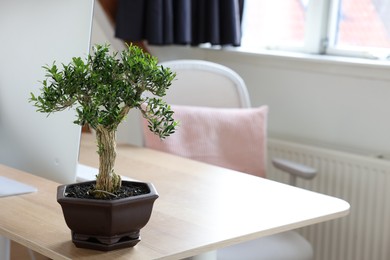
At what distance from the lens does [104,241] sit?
1699mm

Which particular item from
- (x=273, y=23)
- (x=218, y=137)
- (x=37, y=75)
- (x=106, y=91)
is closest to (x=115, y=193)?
(x=106, y=91)

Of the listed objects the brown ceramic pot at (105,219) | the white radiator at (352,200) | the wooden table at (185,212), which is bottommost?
the white radiator at (352,200)

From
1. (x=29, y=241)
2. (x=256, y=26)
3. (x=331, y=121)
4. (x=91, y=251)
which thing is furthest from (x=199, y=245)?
(x=256, y=26)

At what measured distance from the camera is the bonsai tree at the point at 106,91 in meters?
1.68

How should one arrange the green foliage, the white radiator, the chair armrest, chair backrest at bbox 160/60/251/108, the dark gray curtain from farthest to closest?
the dark gray curtain → chair backrest at bbox 160/60/251/108 → the white radiator → the chair armrest → the green foliage

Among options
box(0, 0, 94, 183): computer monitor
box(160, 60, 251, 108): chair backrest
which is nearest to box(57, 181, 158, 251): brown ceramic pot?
box(0, 0, 94, 183): computer monitor

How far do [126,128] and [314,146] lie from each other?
104 cm

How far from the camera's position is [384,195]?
2.98 meters

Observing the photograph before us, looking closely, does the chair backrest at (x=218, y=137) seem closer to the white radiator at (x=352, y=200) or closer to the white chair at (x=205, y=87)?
the white chair at (x=205, y=87)

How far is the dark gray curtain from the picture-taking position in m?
3.41

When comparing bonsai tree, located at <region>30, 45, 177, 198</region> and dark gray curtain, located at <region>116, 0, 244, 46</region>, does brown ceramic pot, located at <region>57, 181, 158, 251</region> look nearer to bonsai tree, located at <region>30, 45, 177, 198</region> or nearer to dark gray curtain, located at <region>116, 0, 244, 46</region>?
bonsai tree, located at <region>30, 45, 177, 198</region>

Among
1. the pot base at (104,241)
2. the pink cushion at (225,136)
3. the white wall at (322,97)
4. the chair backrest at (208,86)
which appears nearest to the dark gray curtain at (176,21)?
the white wall at (322,97)

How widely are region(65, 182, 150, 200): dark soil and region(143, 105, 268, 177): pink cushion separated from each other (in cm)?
110

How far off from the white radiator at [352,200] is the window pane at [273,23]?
1.79 ft
